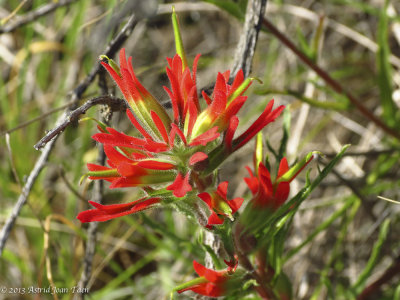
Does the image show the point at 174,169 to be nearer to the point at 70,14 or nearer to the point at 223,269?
the point at 223,269

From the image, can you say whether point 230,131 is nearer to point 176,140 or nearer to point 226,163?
point 176,140

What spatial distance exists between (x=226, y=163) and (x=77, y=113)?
670 millimetres

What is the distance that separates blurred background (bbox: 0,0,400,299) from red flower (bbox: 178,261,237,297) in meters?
0.54

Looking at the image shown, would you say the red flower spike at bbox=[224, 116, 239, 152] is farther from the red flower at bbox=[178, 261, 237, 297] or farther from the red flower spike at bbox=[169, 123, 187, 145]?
the red flower at bbox=[178, 261, 237, 297]

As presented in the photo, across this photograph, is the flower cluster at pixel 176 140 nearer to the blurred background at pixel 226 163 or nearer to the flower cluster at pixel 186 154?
the flower cluster at pixel 186 154

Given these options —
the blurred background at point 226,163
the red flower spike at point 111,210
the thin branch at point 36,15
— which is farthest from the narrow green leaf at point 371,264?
the thin branch at point 36,15

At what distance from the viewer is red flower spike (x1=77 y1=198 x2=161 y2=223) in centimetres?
Answer: 66

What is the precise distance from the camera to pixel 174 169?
2.41ft

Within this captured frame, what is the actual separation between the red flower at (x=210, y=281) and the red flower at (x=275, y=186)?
0.43ft

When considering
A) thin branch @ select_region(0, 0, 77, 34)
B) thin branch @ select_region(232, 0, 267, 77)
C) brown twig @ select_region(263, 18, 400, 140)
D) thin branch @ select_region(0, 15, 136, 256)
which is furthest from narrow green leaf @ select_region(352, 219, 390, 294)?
thin branch @ select_region(0, 0, 77, 34)

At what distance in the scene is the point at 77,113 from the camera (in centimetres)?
75

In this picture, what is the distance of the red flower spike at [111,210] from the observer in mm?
656

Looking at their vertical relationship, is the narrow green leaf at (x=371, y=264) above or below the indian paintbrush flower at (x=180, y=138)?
below

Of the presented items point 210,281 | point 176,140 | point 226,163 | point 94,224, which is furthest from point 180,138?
point 226,163
